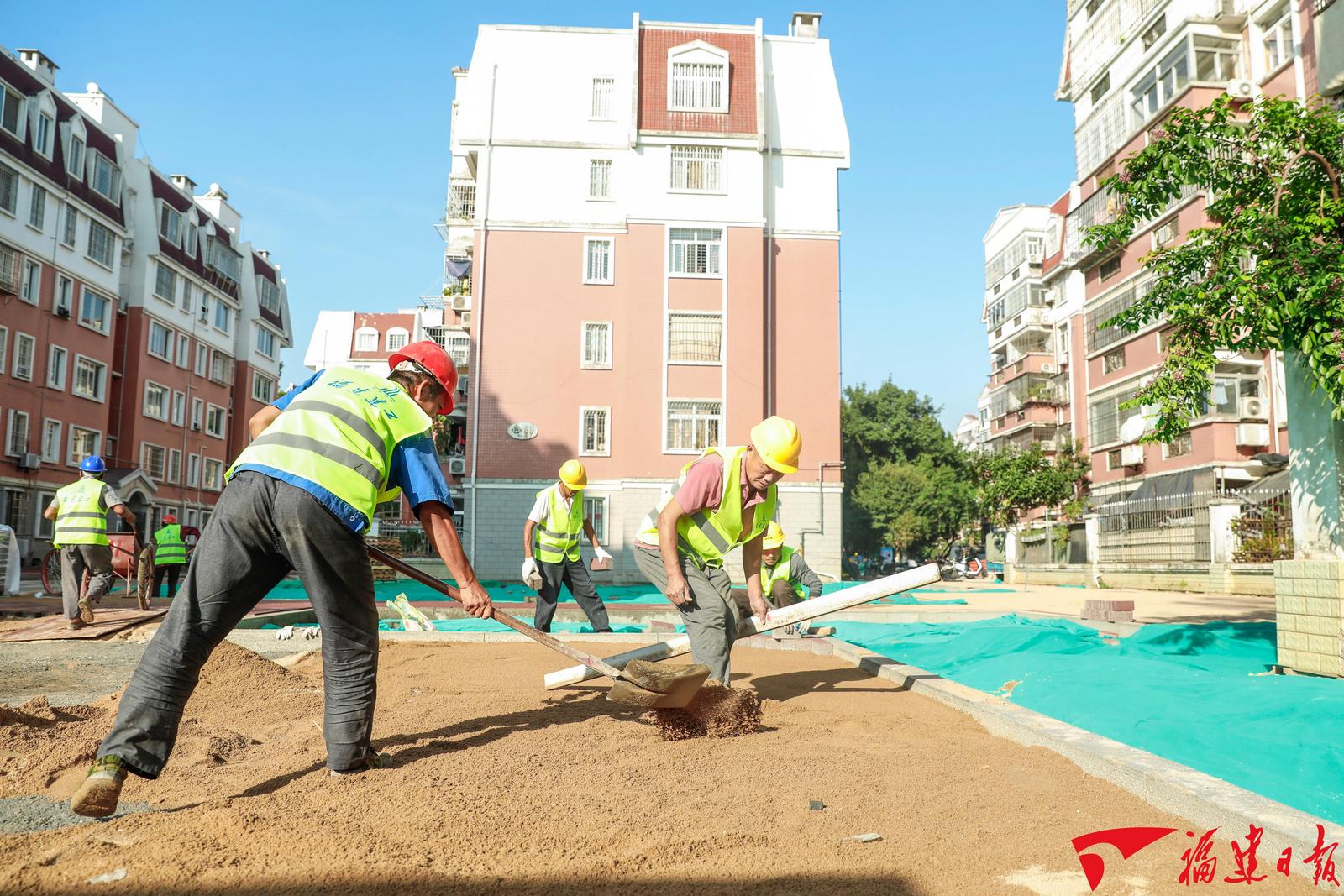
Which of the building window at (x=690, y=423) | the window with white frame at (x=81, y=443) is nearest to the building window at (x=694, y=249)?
the building window at (x=690, y=423)

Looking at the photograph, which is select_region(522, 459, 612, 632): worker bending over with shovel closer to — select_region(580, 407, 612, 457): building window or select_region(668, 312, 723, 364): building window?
select_region(580, 407, 612, 457): building window

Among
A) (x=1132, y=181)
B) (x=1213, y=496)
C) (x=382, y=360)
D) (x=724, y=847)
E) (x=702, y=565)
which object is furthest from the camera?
(x=382, y=360)

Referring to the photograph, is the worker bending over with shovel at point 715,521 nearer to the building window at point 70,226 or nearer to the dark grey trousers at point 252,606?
the dark grey trousers at point 252,606

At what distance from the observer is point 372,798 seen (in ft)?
11.0

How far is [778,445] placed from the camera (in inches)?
208

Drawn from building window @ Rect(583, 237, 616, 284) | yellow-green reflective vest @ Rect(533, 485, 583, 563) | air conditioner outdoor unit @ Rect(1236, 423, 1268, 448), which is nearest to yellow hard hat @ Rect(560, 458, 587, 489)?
yellow-green reflective vest @ Rect(533, 485, 583, 563)

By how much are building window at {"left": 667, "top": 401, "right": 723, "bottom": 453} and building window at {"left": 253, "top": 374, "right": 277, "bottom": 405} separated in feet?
85.2

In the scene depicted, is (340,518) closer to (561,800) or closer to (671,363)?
(561,800)

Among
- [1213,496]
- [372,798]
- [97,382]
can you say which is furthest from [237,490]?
[97,382]

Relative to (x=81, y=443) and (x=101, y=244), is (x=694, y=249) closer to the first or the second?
(x=101, y=244)

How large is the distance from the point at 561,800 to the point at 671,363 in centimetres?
2547

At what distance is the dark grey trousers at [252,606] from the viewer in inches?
132

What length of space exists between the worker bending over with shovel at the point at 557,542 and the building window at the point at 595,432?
19076 mm

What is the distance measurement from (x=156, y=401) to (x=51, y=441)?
7.34 m
